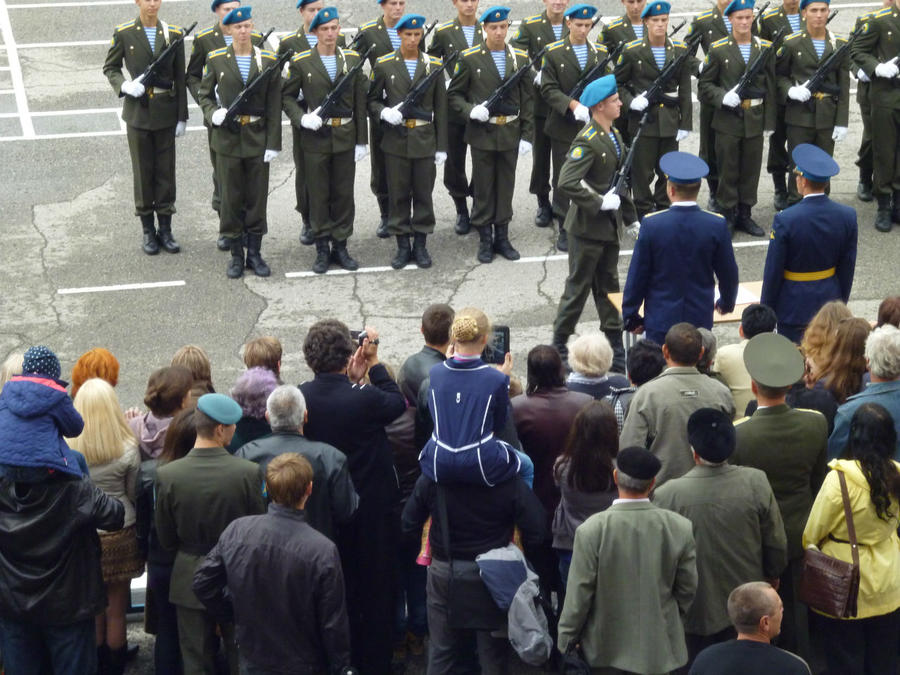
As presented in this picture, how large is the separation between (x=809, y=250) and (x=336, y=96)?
→ 422 cm

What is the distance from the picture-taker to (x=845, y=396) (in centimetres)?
675

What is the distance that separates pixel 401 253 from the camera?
11.8 metres

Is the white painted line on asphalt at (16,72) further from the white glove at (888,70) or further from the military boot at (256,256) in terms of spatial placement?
the white glove at (888,70)

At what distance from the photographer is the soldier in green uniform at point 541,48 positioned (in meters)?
12.2

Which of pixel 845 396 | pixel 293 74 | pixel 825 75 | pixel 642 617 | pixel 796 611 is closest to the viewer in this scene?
pixel 642 617

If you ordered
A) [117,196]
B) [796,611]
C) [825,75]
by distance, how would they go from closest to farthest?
1. [796,611]
2. [825,75]
3. [117,196]

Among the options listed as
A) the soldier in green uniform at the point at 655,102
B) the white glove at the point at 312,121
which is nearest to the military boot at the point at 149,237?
the white glove at the point at 312,121

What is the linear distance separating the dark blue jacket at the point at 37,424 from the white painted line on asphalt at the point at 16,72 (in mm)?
9371

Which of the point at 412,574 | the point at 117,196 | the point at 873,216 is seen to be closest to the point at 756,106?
the point at 873,216

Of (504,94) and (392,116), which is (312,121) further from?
(504,94)

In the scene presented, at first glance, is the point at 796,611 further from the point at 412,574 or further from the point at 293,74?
the point at 293,74

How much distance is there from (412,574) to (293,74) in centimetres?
553

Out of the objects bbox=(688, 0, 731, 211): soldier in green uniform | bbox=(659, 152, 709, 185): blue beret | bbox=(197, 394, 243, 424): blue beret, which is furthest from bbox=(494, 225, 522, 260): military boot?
bbox=(197, 394, 243, 424): blue beret

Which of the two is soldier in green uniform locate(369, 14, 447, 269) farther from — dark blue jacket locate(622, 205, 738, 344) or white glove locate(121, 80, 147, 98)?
dark blue jacket locate(622, 205, 738, 344)
